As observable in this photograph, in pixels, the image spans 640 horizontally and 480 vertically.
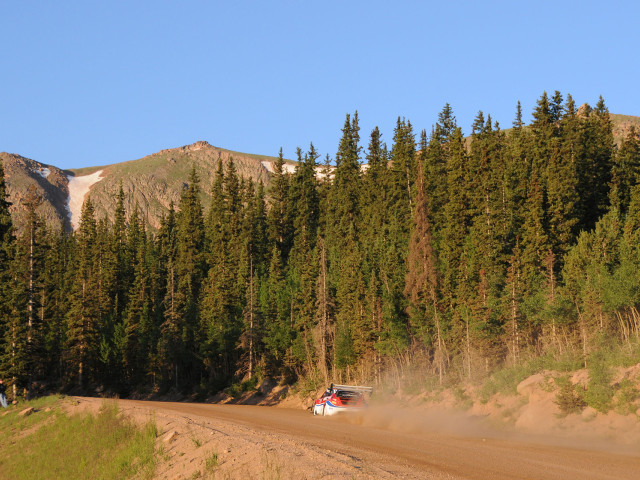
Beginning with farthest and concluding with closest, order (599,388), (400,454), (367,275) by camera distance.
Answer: (367,275) → (599,388) → (400,454)

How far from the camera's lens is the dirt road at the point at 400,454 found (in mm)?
12953

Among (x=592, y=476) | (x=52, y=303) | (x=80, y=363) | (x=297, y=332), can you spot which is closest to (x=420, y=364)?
(x=297, y=332)

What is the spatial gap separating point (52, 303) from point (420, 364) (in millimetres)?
60730

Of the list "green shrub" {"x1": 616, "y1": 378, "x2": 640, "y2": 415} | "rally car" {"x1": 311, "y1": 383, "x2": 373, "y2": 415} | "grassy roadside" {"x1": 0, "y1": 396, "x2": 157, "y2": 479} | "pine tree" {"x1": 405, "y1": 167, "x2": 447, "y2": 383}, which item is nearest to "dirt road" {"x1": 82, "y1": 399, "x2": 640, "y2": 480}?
"grassy roadside" {"x1": 0, "y1": 396, "x2": 157, "y2": 479}

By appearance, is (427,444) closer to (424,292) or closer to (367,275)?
(424,292)

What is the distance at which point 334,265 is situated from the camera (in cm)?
7281

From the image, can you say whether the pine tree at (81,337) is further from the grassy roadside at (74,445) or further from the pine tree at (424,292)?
the grassy roadside at (74,445)

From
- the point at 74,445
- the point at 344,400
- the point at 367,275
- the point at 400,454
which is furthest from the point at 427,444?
the point at 367,275

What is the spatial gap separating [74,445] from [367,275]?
3881 cm

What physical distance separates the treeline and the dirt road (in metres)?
11.9

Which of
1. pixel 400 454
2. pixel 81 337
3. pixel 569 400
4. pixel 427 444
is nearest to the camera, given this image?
pixel 400 454

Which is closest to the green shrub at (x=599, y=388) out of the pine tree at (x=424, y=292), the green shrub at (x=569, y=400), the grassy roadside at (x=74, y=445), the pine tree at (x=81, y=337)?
the green shrub at (x=569, y=400)

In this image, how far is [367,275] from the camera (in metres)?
60.5

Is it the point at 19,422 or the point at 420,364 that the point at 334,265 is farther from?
the point at 19,422
